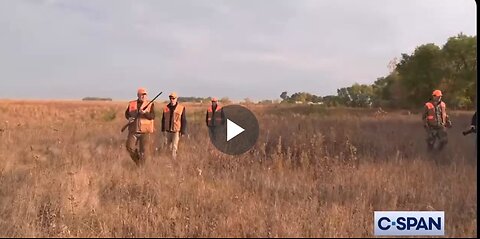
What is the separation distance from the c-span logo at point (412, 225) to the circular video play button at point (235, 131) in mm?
3640

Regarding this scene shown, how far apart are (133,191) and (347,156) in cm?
399

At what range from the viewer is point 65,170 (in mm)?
5469

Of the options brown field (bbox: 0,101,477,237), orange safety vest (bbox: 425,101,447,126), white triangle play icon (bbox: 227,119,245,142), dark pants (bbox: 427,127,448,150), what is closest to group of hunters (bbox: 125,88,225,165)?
brown field (bbox: 0,101,477,237)

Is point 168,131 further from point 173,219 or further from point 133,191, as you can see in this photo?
point 173,219

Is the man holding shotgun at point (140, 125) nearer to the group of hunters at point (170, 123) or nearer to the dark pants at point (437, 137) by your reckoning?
the group of hunters at point (170, 123)

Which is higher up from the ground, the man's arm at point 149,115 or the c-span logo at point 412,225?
the man's arm at point 149,115

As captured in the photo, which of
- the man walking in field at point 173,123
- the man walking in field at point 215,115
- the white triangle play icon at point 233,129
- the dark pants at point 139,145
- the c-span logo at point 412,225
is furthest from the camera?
the man walking in field at point 215,115

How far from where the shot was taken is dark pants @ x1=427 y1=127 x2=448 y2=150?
696cm

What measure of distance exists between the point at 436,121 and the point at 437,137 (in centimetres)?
57

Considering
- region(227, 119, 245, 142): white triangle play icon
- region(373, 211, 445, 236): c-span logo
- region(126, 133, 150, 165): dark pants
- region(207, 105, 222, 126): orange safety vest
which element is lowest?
region(373, 211, 445, 236): c-span logo

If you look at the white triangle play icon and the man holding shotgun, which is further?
the white triangle play icon

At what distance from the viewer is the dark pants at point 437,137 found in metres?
6.96

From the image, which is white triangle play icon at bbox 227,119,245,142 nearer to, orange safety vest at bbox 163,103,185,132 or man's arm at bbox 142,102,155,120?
orange safety vest at bbox 163,103,185,132

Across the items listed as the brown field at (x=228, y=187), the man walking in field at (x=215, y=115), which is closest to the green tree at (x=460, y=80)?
the brown field at (x=228, y=187)
